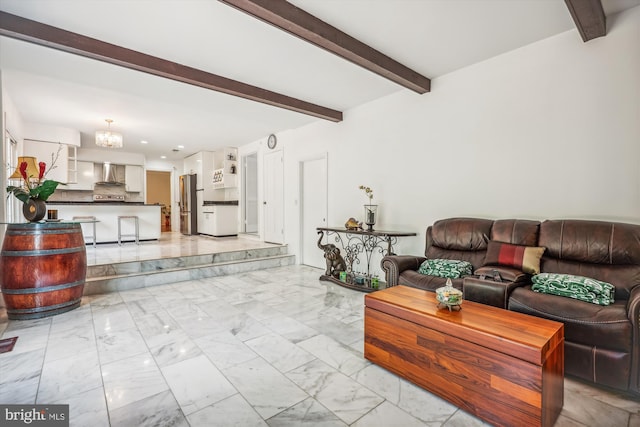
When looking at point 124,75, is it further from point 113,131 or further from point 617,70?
point 617,70

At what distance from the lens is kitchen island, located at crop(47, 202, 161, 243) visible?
20.3 feet

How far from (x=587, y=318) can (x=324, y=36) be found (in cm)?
279

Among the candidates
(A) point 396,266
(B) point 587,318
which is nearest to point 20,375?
(A) point 396,266

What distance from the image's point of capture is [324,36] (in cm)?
254

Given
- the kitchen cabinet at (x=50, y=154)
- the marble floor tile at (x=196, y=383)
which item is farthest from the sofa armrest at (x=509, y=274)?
the kitchen cabinet at (x=50, y=154)

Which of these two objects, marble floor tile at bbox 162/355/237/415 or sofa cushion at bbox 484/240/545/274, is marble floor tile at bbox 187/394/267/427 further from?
sofa cushion at bbox 484/240/545/274

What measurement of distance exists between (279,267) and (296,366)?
141 inches

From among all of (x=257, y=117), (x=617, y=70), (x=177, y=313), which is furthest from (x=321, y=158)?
(x=617, y=70)

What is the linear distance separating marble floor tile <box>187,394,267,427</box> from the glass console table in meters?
2.55

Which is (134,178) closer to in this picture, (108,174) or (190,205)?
(108,174)

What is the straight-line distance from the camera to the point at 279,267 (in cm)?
566

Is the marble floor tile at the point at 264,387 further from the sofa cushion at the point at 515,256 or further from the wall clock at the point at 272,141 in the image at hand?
the wall clock at the point at 272,141

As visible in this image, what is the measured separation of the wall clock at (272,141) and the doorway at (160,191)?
704 cm

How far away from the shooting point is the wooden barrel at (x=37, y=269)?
9.49 ft
